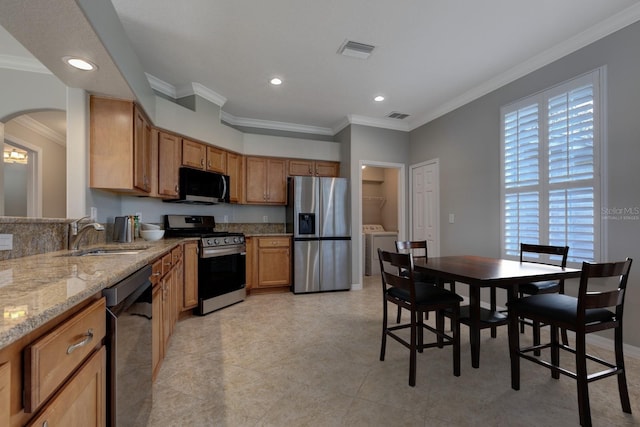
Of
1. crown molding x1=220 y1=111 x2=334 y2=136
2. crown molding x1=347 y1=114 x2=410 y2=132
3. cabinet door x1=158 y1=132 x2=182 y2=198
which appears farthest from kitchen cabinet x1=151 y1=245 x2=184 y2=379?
crown molding x1=347 y1=114 x2=410 y2=132

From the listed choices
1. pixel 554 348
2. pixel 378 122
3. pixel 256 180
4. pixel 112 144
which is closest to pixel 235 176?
pixel 256 180

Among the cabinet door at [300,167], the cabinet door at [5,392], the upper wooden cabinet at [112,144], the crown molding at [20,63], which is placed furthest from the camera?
the cabinet door at [300,167]

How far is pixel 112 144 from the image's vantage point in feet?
8.40

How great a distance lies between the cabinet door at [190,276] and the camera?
10.5 ft

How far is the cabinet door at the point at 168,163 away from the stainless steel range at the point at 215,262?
540mm

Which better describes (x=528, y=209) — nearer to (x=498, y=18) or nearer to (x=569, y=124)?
(x=569, y=124)

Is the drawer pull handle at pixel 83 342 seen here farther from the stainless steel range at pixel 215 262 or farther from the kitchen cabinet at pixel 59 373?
the stainless steel range at pixel 215 262

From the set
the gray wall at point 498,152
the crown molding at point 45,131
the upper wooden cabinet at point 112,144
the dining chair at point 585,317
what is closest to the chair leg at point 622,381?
the dining chair at point 585,317

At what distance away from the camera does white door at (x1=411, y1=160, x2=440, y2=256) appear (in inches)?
175

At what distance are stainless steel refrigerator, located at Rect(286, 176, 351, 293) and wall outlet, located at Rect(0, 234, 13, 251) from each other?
3097 millimetres

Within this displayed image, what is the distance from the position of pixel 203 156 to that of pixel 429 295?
3.14 m

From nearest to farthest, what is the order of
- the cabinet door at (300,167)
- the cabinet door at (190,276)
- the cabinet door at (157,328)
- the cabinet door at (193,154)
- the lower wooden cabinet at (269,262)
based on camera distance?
the cabinet door at (157,328)
the cabinet door at (190,276)
the cabinet door at (193,154)
the lower wooden cabinet at (269,262)
the cabinet door at (300,167)

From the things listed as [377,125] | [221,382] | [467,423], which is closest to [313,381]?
[221,382]

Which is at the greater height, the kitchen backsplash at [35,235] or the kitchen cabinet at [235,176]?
the kitchen cabinet at [235,176]
